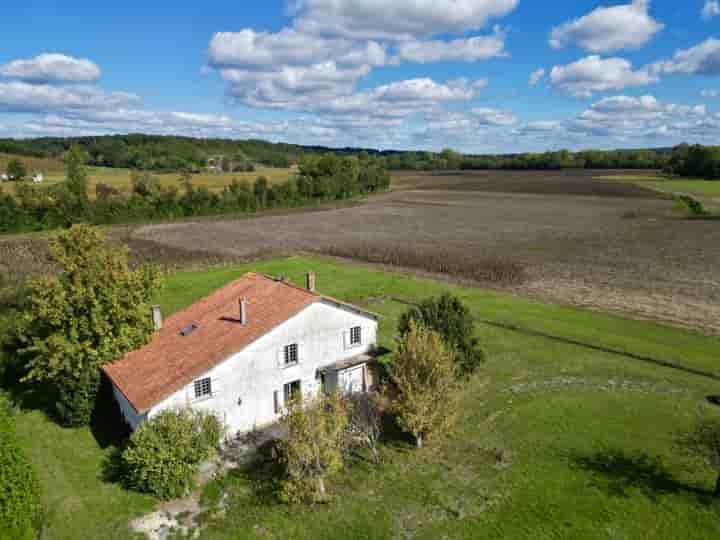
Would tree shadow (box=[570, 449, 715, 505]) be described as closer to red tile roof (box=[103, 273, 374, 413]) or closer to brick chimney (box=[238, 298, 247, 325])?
red tile roof (box=[103, 273, 374, 413])

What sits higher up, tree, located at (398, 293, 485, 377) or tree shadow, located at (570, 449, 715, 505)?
tree, located at (398, 293, 485, 377)

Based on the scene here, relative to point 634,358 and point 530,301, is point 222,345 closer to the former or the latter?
point 634,358

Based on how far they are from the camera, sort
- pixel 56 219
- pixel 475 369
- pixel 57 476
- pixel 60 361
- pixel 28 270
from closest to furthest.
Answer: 1. pixel 57 476
2. pixel 60 361
3. pixel 475 369
4. pixel 28 270
5. pixel 56 219

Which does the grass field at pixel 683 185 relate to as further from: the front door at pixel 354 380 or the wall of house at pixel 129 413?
the wall of house at pixel 129 413

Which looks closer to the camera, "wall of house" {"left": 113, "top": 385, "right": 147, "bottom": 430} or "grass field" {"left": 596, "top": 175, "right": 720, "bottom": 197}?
"wall of house" {"left": 113, "top": 385, "right": 147, "bottom": 430}

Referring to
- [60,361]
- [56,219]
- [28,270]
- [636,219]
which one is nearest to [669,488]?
[60,361]

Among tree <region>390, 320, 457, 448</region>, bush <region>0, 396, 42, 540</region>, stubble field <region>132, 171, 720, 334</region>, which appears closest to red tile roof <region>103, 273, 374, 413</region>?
bush <region>0, 396, 42, 540</region>

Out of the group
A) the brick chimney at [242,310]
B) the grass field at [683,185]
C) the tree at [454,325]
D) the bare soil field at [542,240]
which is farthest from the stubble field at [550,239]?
the brick chimney at [242,310]

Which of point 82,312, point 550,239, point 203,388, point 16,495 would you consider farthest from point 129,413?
point 550,239
